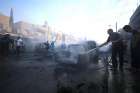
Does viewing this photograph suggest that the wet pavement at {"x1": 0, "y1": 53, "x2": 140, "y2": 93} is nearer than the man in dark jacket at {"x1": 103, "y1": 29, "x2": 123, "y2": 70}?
Yes

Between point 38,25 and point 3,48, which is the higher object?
point 38,25

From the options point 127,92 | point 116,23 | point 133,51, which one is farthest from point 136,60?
point 116,23

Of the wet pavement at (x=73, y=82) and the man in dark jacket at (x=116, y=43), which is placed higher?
the man in dark jacket at (x=116, y=43)

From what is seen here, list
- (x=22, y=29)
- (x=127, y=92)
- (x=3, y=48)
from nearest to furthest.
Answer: (x=127, y=92) → (x=3, y=48) → (x=22, y=29)

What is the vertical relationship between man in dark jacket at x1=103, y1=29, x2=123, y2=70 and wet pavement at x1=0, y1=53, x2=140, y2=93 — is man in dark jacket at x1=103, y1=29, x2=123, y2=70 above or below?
above

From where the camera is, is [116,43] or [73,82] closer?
[73,82]

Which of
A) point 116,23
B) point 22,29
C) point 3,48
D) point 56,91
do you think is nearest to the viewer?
point 56,91

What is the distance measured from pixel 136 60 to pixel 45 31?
87.7 m

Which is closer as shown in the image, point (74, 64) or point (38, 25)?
point (74, 64)

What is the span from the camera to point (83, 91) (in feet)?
12.9

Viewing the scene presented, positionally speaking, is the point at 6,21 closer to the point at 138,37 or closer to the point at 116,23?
the point at 116,23

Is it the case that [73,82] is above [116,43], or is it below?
below

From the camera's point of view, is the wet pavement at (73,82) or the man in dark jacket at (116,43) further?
the man in dark jacket at (116,43)

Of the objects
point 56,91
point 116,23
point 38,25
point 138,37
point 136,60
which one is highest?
point 38,25
